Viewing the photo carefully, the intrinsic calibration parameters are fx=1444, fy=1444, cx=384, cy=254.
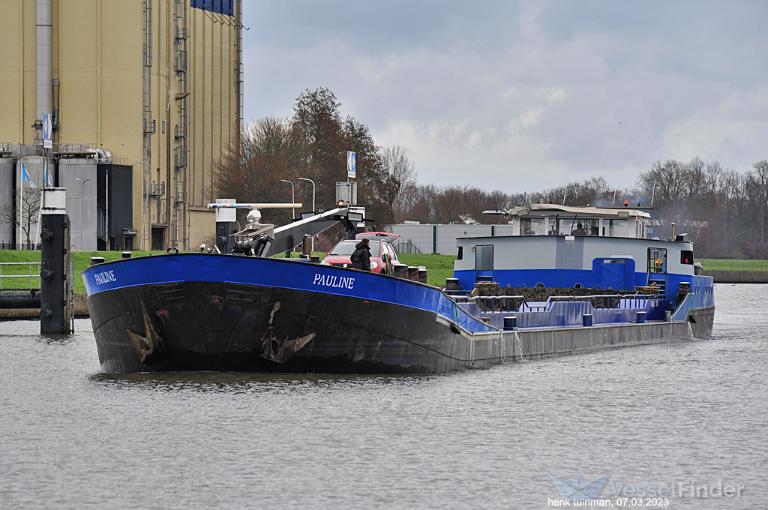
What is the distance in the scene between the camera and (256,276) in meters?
21.6

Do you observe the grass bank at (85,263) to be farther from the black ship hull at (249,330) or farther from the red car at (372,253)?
the black ship hull at (249,330)

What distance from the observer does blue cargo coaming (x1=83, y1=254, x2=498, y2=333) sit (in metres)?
21.6

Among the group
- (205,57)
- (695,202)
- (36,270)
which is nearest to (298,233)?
(36,270)

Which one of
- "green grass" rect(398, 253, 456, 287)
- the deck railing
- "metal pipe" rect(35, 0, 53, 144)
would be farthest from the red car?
"metal pipe" rect(35, 0, 53, 144)

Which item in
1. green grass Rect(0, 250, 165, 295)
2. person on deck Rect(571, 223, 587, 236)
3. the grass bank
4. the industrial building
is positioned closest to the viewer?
person on deck Rect(571, 223, 587, 236)

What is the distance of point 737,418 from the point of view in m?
20.5

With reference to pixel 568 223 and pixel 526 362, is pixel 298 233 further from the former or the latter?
pixel 568 223

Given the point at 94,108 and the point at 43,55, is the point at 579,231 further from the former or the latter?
the point at 43,55

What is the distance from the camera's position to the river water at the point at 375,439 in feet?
48.1

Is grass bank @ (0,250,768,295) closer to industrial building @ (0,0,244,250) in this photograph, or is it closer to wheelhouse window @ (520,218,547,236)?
industrial building @ (0,0,244,250)

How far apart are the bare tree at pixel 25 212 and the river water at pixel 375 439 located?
49139mm

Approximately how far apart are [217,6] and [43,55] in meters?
16.8

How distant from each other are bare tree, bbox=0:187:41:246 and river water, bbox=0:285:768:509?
49139 mm

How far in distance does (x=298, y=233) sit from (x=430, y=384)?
241 inches
